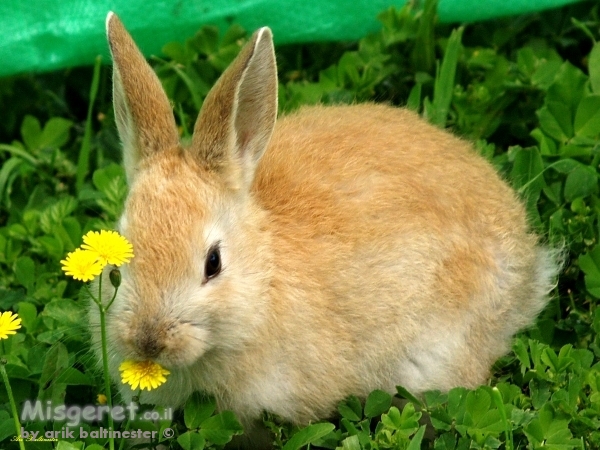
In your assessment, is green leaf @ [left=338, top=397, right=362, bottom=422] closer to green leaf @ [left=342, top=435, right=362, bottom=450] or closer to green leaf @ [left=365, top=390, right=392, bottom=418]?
green leaf @ [left=365, top=390, right=392, bottom=418]

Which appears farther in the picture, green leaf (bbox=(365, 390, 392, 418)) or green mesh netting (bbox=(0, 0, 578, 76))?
green mesh netting (bbox=(0, 0, 578, 76))

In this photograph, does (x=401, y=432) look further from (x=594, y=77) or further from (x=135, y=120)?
(x=594, y=77)

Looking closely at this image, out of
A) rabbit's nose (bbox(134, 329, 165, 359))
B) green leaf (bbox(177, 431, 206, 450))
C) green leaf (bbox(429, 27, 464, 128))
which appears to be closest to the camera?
rabbit's nose (bbox(134, 329, 165, 359))

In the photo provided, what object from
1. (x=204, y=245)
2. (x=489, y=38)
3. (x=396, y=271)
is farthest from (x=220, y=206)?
(x=489, y=38)

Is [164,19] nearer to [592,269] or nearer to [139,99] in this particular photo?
[139,99]

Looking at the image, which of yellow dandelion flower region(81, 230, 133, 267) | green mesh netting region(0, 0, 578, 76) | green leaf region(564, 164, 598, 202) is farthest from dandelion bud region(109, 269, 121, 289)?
green mesh netting region(0, 0, 578, 76)
